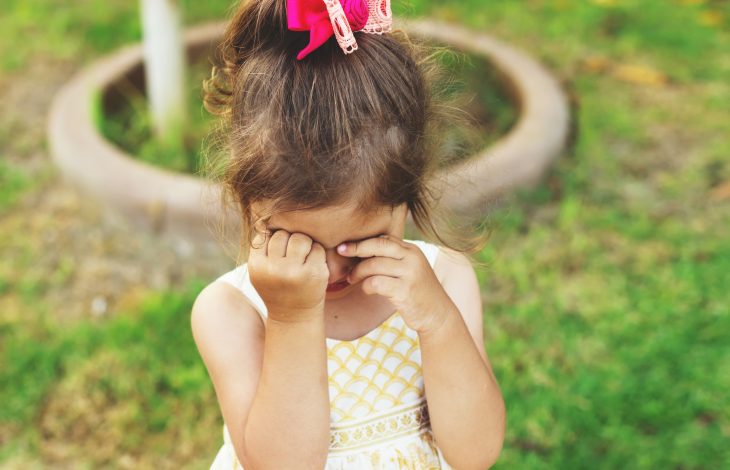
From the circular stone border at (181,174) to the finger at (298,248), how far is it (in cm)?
130

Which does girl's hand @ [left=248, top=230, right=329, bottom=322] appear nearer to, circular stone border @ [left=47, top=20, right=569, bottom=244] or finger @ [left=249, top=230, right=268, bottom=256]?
finger @ [left=249, top=230, right=268, bottom=256]

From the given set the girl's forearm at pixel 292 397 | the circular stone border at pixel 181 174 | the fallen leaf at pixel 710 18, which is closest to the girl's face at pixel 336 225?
the girl's forearm at pixel 292 397

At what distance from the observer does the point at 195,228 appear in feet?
9.95

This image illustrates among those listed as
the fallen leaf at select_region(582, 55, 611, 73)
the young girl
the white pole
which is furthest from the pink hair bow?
the fallen leaf at select_region(582, 55, 611, 73)

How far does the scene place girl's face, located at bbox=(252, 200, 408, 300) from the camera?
4.37 ft

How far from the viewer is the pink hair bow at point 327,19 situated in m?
1.28

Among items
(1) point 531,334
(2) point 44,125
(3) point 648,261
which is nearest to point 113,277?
(2) point 44,125

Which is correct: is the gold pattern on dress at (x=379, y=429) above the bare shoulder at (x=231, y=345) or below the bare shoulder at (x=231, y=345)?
below

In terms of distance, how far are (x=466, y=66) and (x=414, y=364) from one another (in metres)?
2.37

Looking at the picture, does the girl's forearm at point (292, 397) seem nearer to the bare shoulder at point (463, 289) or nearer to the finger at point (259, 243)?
the finger at point (259, 243)

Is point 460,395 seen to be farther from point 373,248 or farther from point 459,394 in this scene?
point 373,248

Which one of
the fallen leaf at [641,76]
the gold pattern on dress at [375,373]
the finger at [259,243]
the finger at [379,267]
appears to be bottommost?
the fallen leaf at [641,76]

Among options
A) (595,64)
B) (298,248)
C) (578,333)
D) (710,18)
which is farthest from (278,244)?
(710,18)

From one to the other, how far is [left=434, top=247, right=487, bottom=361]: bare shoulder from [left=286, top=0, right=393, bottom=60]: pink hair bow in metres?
0.55
